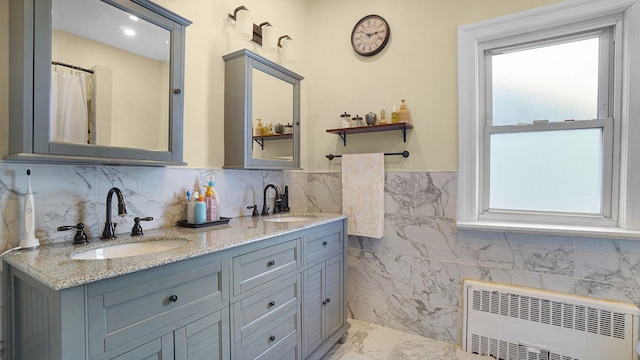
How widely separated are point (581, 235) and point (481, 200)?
0.57m

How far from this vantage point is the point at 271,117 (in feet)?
7.10

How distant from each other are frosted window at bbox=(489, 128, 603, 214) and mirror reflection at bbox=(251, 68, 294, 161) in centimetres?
149

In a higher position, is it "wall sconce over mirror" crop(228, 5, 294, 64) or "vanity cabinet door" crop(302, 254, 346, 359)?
"wall sconce over mirror" crop(228, 5, 294, 64)

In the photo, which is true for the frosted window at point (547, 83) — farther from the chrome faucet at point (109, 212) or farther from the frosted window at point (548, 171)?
the chrome faucet at point (109, 212)

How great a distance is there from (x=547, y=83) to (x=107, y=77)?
8.31ft

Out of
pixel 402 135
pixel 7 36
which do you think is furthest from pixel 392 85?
pixel 7 36

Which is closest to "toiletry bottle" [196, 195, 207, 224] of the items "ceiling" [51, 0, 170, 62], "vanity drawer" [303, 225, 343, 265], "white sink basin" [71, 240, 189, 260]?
"white sink basin" [71, 240, 189, 260]

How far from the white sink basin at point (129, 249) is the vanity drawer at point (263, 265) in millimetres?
273

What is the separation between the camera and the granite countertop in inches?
32.8

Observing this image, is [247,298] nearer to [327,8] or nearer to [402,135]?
[402,135]

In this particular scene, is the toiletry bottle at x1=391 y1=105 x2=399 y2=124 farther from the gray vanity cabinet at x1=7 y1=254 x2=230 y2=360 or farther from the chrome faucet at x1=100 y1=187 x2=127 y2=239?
the chrome faucet at x1=100 y1=187 x2=127 y2=239

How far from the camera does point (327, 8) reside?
264 cm

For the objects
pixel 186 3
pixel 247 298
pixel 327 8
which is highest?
pixel 327 8

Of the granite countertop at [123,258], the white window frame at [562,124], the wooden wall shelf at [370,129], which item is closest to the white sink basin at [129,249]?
the granite countertop at [123,258]
